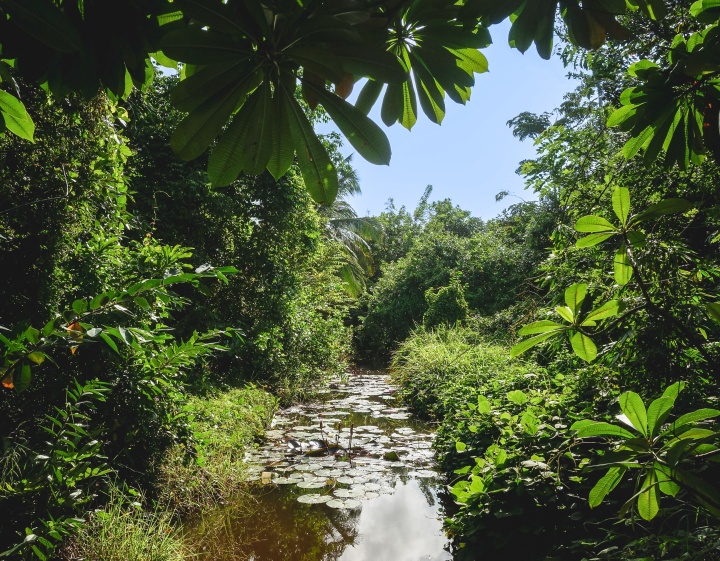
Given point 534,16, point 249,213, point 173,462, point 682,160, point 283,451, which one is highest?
point 249,213

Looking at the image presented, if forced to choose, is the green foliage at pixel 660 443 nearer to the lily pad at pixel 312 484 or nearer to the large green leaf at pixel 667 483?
the large green leaf at pixel 667 483

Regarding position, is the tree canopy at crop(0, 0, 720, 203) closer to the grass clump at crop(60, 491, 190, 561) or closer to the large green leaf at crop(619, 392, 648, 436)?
the large green leaf at crop(619, 392, 648, 436)

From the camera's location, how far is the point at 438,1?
0.91 m

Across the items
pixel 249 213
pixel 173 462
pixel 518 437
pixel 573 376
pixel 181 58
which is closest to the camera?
pixel 181 58

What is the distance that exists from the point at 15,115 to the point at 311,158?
60cm

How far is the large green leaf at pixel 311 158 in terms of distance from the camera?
0.94 meters

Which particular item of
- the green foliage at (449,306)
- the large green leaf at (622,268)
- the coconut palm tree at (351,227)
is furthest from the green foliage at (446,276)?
the large green leaf at (622,268)

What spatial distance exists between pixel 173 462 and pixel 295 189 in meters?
4.77

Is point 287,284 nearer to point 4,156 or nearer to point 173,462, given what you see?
point 173,462

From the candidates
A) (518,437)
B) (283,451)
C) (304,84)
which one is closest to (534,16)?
(304,84)

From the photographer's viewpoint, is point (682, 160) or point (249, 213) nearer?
point (682, 160)

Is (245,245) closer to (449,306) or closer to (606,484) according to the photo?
(449,306)

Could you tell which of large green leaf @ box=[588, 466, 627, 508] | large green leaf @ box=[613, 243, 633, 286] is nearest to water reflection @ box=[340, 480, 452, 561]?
large green leaf @ box=[588, 466, 627, 508]

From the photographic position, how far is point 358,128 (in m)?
0.90
